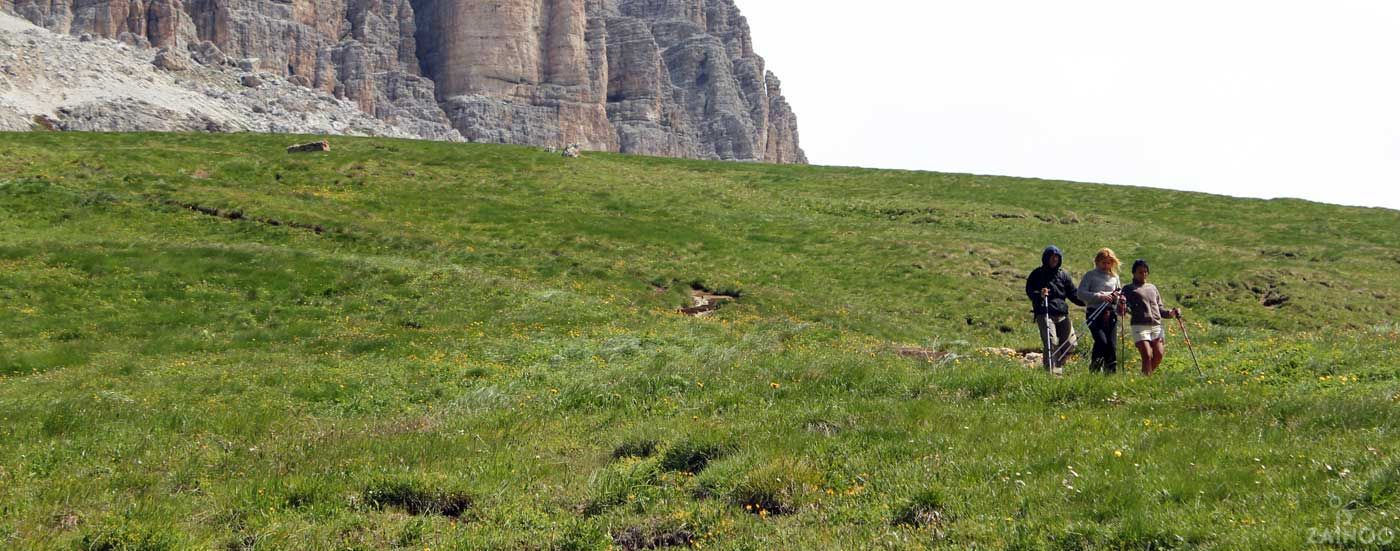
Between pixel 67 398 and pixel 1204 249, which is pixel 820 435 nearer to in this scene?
pixel 67 398

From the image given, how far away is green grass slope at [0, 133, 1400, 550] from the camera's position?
27.0 ft

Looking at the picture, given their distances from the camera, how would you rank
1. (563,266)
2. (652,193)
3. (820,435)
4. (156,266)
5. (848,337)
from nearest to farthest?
(820,435) < (848,337) < (156,266) < (563,266) < (652,193)

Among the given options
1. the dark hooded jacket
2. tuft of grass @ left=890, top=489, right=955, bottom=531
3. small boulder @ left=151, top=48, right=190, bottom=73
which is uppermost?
small boulder @ left=151, top=48, right=190, bottom=73


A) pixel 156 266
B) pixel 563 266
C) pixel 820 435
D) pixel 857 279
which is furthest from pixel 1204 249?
pixel 156 266

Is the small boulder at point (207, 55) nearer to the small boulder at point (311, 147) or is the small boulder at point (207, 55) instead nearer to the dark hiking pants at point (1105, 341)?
the small boulder at point (311, 147)

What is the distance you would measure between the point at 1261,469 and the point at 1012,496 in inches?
92.2

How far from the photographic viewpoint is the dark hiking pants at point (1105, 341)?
48.9 ft

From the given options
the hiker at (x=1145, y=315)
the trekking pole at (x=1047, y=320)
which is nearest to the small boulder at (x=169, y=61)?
the trekking pole at (x=1047, y=320)

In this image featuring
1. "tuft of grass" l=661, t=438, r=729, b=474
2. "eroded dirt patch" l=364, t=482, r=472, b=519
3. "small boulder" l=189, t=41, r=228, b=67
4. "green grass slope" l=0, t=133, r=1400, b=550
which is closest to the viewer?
"green grass slope" l=0, t=133, r=1400, b=550

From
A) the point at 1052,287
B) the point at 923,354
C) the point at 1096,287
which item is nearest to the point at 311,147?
the point at 923,354

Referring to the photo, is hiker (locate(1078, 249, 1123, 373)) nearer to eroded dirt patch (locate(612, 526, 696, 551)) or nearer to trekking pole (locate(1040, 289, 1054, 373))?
trekking pole (locate(1040, 289, 1054, 373))

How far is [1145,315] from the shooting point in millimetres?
14734

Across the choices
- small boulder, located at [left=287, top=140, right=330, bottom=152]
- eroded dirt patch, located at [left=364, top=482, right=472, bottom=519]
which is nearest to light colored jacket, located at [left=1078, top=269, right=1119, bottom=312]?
eroded dirt patch, located at [left=364, top=482, right=472, bottom=519]

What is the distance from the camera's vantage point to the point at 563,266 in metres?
34.2
